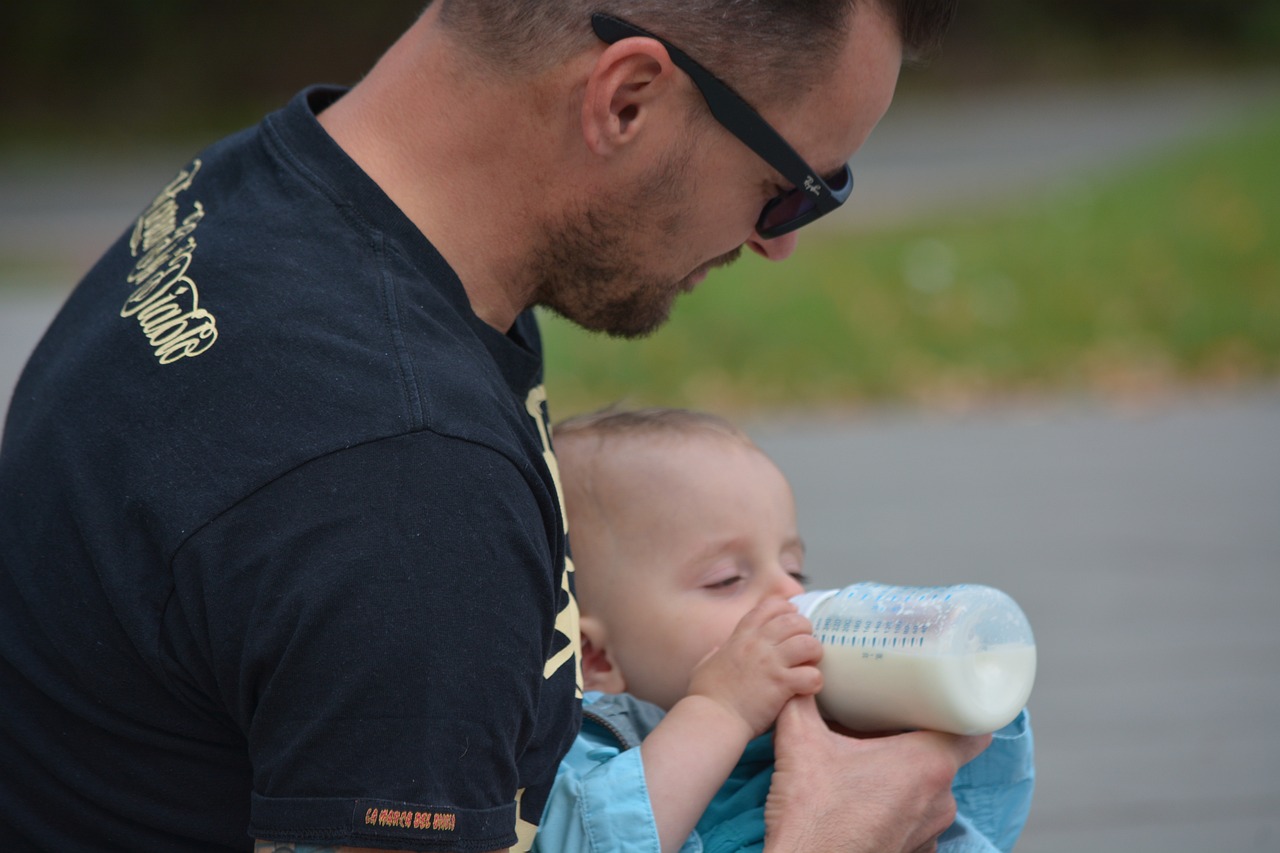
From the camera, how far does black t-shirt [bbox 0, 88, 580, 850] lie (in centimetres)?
134

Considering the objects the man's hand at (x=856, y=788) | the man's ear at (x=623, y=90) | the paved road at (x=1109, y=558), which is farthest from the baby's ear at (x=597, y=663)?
the paved road at (x=1109, y=558)

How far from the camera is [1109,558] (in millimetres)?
4879

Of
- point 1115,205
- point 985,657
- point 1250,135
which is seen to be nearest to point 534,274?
point 985,657

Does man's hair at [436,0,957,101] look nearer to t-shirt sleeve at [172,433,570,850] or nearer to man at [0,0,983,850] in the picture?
man at [0,0,983,850]

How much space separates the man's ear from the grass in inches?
174

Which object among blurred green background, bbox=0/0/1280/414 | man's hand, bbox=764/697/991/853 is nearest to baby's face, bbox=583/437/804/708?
man's hand, bbox=764/697/991/853

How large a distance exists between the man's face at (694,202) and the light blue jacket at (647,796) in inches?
21.6

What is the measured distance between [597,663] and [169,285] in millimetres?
985

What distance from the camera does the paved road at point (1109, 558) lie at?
3.47 meters

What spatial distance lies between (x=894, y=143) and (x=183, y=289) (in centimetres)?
1417

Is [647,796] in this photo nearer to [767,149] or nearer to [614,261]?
[614,261]

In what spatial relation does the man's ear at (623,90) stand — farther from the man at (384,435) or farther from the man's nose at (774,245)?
the man's nose at (774,245)

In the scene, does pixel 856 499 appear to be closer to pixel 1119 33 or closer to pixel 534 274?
pixel 534 274

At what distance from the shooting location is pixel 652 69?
167 cm
